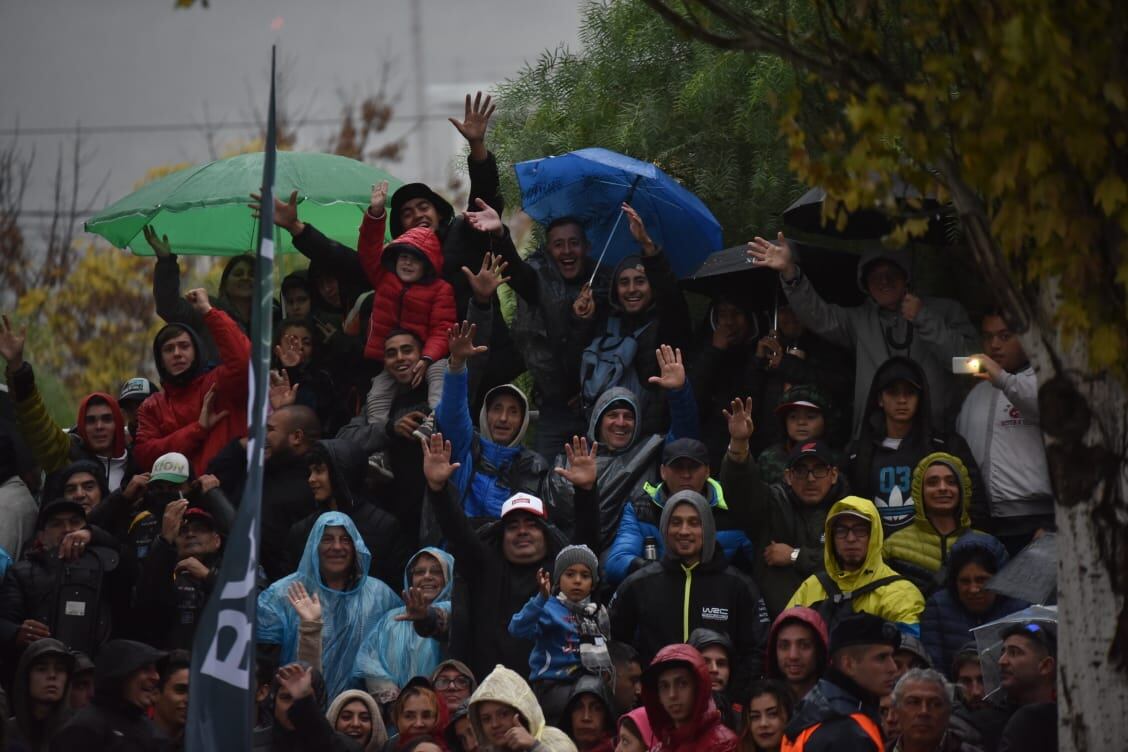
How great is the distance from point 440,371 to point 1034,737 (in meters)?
5.18

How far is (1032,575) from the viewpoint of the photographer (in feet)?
30.6

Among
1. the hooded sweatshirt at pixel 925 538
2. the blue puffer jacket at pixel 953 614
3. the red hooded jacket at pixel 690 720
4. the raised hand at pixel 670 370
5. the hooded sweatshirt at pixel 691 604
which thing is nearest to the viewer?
the red hooded jacket at pixel 690 720

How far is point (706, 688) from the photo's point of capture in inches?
346

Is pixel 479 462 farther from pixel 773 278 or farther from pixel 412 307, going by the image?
pixel 773 278

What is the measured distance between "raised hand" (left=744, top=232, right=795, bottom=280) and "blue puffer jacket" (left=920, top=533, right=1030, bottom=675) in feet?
7.21

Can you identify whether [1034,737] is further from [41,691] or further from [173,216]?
[173,216]

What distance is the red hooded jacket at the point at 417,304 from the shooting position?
11992 mm

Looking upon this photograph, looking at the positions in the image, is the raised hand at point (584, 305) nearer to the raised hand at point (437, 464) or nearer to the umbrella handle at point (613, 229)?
the umbrella handle at point (613, 229)

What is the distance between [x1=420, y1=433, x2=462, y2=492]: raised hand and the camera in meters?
10.4

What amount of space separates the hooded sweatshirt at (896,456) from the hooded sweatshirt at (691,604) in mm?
963

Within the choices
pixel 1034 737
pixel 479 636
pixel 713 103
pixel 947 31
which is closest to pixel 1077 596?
pixel 1034 737

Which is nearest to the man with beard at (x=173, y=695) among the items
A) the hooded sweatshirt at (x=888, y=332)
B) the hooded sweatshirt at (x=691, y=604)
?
the hooded sweatshirt at (x=691, y=604)

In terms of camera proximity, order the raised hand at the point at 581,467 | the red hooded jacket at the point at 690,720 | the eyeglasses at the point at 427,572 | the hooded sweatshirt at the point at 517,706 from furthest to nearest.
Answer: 1. the eyeglasses at the point at 427,572
2. the raised hand at the point at 581,467
3. the hooded sweatshirt at the point at 517,706
4. the red hooded jacket at the point at 690,720

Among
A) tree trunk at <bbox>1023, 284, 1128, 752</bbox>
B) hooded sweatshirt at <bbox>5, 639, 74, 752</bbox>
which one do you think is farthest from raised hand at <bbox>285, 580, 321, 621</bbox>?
tree trunk at <bbox>1023, 284, 1128, 752</bbox>
